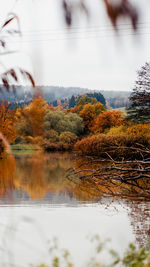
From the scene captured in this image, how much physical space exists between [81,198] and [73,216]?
0.69 m

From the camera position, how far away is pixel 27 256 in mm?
1229

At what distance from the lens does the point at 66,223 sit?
1.88 m

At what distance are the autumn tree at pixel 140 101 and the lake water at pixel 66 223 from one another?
1374 centimetres

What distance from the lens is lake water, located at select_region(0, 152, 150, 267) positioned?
1.28 metres

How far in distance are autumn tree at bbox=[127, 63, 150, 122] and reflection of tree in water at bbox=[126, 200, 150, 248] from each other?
1421cm

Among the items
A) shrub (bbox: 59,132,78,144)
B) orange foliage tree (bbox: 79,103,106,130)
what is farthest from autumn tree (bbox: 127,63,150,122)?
shrub (bbox: 59,132,78,144)

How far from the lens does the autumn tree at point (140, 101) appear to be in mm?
16297

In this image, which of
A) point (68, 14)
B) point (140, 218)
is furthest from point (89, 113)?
point (68, 14)

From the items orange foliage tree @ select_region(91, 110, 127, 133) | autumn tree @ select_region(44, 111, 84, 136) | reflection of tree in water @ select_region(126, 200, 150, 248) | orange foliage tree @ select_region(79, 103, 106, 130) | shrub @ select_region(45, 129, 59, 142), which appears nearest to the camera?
reflection of tree in water @ select_region(126, 200, 150, 248)

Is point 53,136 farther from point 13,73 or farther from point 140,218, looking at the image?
point 13,73

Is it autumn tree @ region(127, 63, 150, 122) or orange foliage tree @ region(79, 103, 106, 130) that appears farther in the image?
orange foliage tree @ region(79, 103, 106, 130)

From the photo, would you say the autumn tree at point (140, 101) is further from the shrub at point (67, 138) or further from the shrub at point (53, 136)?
the shrub at point (53, 136)

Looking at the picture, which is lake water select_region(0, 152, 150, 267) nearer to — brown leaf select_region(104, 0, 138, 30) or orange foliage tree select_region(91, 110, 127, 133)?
brown leaf select_region(104, 0, 138, 30)

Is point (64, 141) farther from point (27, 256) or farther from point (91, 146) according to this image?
point (27, 256)
